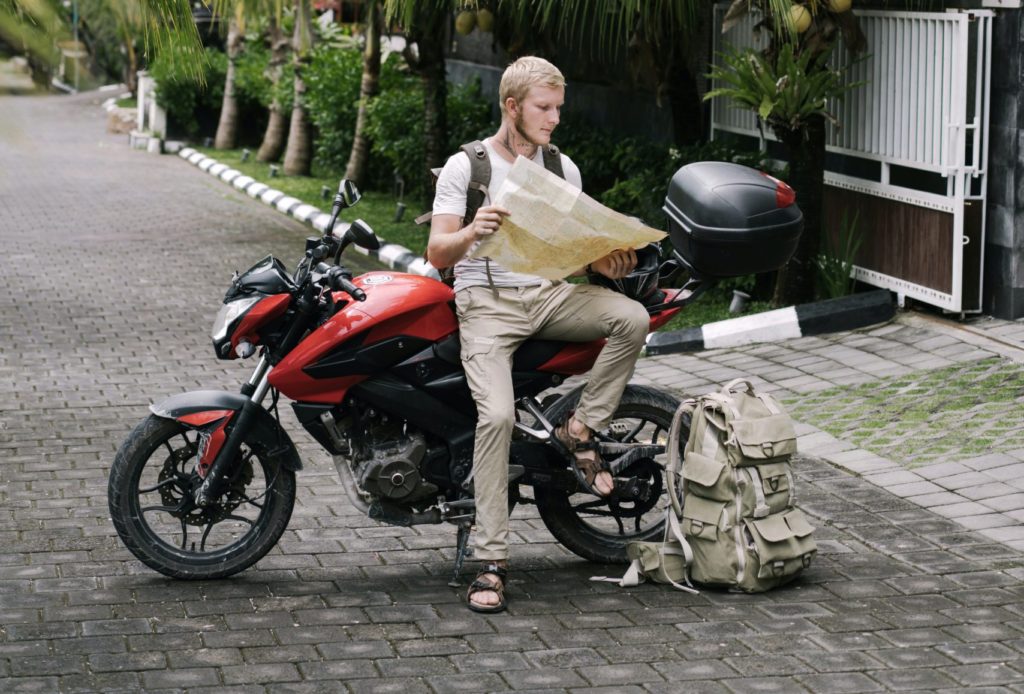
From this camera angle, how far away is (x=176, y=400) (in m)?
5.14

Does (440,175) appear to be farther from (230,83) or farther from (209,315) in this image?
(230,83)

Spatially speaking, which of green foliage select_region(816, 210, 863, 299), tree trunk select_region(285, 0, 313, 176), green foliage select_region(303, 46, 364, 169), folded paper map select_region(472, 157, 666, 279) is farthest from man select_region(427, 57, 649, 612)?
tree trunk select_region(285, 0, 313, 176)

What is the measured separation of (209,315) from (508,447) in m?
6.37

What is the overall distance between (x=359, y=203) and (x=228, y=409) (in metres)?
12.7

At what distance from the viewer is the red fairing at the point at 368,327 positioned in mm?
5000

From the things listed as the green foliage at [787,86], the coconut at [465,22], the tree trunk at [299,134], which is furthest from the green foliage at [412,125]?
the green foliage at [787,86]

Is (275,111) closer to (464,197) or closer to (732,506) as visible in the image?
(464,197)

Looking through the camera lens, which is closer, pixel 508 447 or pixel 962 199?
pixel 508 447

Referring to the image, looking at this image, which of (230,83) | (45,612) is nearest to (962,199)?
(45,612)

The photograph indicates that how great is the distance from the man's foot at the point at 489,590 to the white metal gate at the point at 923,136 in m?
4.92

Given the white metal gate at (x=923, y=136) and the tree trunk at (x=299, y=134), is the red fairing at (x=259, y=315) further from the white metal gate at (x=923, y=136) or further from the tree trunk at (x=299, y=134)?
the tree trunk at (x=299, y=134)

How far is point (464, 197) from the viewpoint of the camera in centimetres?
498

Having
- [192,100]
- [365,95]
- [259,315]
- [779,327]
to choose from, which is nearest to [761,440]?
[259,315]

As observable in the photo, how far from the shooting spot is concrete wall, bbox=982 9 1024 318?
8727mm
